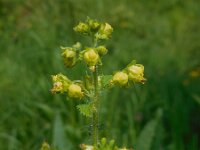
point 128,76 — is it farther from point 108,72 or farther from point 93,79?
point 108,72

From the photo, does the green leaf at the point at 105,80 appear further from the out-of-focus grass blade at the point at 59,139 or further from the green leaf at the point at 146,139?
the out-of-focus grass blade at the point at 59,139

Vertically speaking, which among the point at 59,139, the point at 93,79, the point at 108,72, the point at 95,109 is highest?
the point at 108,72

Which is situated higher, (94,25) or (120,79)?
(94,25)

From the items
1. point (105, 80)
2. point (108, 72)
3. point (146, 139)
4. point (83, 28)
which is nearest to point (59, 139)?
point (146, 139)

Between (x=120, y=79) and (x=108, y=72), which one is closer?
(x=120, y=79)

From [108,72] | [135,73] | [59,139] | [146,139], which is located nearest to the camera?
[135,73]

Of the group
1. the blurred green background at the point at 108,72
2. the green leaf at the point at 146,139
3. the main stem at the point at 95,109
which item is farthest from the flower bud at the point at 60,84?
the green leaf at the point at 146,139

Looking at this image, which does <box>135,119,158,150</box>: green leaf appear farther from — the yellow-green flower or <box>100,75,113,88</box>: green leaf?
the yellow-green flower

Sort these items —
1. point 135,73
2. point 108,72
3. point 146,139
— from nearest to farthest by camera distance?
point 135,73 < point 146,139 < point 108,72
